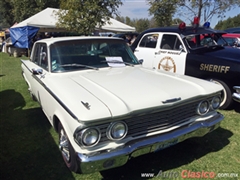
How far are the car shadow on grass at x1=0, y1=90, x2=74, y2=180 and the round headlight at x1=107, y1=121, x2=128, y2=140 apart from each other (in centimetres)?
99

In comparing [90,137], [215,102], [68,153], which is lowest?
[68,153]

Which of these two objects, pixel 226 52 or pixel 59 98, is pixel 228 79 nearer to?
pixel 226 52

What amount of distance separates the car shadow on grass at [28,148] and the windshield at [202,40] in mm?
3789

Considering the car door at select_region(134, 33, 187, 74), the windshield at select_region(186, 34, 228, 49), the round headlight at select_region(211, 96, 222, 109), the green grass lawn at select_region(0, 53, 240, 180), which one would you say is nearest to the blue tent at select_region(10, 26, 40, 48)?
the car door at select_region(134, 33, 187, 74)

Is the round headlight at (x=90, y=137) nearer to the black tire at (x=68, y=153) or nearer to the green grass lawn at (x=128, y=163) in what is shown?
the black tire at (x=68, y=153)

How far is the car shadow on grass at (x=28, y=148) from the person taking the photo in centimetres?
306

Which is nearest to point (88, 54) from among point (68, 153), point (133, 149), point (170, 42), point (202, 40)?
point (68, 153)

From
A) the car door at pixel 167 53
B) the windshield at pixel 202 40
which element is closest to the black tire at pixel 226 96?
the car door at pixel 167 53

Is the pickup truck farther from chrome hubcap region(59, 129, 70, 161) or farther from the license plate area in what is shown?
chrome hubcap region(59, 129, 70, 161)

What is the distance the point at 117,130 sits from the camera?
2.44 m

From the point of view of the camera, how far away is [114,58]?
13.2ft

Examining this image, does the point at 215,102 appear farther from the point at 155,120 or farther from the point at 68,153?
the point at 68,153

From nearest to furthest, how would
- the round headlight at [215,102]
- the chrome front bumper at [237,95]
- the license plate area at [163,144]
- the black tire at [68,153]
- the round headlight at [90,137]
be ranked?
the round headlight at [90,137] < the black tire at [68,153] < the license plate area at [163,144] < the round headlight at [215,102] < the chrome front bumper at [237,95]

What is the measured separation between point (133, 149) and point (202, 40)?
4.27m
